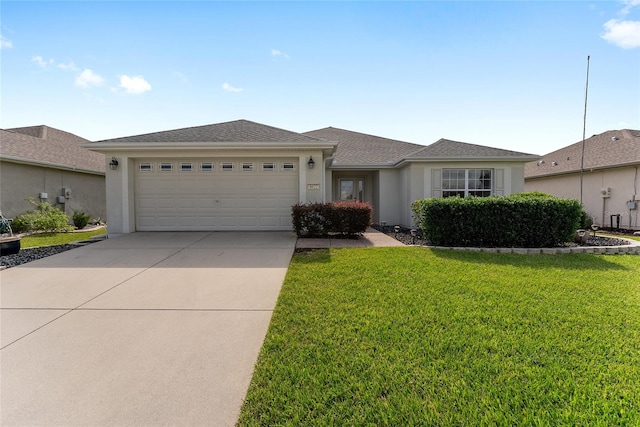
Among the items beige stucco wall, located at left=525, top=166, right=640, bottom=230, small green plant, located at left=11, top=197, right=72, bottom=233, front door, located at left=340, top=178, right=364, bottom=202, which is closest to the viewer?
small green plant, located at left=11, top=197, right=72, bottom=233

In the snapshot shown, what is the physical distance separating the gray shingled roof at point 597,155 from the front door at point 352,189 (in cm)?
1020

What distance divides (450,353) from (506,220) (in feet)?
20.7

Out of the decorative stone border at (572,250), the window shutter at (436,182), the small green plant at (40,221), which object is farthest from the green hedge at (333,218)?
the small green plant at (40,221)

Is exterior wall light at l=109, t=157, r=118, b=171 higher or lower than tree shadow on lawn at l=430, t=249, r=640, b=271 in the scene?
higher

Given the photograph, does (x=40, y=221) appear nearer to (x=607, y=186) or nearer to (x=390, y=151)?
(x=390, y=151)

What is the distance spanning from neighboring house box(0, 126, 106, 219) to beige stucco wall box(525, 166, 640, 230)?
69.5ft

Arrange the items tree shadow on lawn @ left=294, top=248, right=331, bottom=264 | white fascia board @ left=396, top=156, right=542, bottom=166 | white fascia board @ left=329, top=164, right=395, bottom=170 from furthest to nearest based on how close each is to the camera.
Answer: white fascia board @ left=329, top=164, right=395, bottom=170
white fascia board @ left=396, top=156, right=542, bottom=166
tree shadow on lawn @ left=294, top=248, right=331, bottom=264

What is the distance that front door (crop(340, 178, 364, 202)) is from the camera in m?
15.8

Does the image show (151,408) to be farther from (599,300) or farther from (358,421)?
(599,300)

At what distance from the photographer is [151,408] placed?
220 centimetres

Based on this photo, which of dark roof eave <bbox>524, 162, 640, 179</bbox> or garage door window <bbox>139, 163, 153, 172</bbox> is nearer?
garage door window <bbox>139, 163, 153, 172</bbox>

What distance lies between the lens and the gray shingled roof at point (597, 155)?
13.4 meters

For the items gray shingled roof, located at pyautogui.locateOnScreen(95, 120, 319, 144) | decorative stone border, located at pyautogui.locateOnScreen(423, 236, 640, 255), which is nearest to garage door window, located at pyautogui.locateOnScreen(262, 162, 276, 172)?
gray shingled roof, located at pyautogui.locateOnScreen(95, 120, 319, 144)

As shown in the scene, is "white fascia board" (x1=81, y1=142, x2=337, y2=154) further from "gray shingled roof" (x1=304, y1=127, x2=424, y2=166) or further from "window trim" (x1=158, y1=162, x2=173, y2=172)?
"gray shingled roof" (x1=304, y1=127, x2=424, y2=166)
